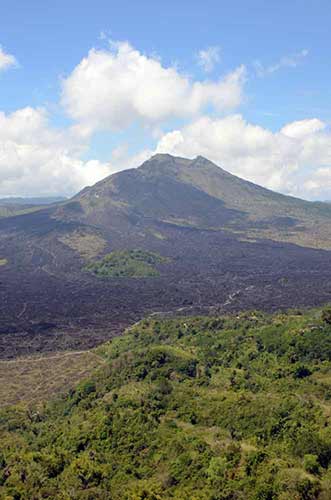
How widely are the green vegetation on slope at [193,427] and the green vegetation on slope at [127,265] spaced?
63727 millimetres

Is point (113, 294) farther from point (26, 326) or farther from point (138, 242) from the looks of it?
point (138, 242)

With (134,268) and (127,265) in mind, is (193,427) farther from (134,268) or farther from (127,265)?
(127,265)

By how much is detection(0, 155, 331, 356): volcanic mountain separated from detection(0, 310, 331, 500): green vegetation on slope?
2316 centimetres

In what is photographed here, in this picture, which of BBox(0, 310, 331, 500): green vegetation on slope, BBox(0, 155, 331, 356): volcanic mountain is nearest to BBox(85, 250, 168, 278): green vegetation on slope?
BBox(0, 155, 331, 356): volcanic mountain

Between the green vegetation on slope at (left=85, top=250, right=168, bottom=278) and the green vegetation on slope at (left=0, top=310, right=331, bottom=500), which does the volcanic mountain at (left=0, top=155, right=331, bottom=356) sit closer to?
the green vegetation on slope at (left=85, top=250, right=168, bottom=278)

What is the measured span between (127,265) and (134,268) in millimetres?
2085

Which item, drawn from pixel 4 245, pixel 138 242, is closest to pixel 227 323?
pixel 138 242

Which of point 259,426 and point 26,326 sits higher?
point 259,426

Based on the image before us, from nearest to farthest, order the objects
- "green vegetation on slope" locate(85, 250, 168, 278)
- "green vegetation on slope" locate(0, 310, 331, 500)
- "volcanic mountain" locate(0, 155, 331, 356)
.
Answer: "green vegetation on slope" locate(0, 310, 331, 500)
"volcanic mountain" locate(0, 155, 331, 356)
"green vegetation on slope" locate(85, 250, 168, 278)

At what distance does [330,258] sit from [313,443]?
11303 cm

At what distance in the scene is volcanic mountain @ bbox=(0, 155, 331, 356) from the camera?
71938 mm

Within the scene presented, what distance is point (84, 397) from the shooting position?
36938 mm

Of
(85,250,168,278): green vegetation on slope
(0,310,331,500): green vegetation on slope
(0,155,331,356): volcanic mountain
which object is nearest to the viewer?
(0,310,331,500): green vegetation on slope

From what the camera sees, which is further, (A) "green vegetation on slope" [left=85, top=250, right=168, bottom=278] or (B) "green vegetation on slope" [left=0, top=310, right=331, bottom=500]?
(A) "green vegetation on slope" [left=85, top=250, right=168, bottom=278]
